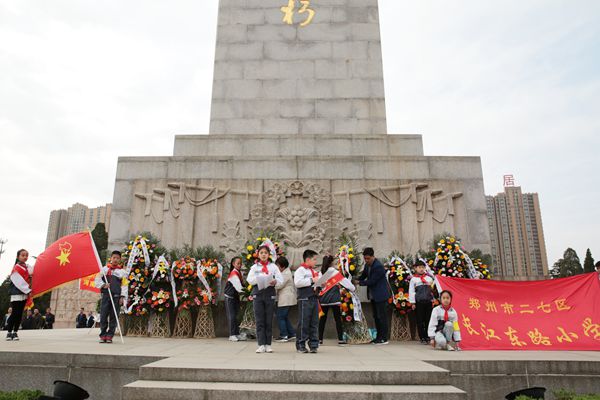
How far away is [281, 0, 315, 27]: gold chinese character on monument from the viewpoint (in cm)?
1504

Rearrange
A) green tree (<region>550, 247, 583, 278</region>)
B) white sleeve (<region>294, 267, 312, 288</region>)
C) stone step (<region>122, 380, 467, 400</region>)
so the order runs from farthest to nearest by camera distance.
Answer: green tree (<region>550, 247, 583, 278</region>)
white sleeve (<region>294, 267, 312, 288</region>)
stone step (<region>122, 380, 467, 400</region>)

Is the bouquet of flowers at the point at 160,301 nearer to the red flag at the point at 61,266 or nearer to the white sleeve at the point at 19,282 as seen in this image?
the red flag at the point at 61,266

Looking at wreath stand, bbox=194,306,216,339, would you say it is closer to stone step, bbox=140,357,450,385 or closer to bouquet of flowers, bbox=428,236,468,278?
stone step, bbox=140,357,450,385

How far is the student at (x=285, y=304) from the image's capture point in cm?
930

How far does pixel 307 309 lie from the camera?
7.33m

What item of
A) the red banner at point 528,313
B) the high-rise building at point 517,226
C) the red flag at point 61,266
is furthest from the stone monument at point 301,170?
the high-rise building at point 517,226

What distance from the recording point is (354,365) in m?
5.66

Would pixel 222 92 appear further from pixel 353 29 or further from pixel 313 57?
pixel 353 29


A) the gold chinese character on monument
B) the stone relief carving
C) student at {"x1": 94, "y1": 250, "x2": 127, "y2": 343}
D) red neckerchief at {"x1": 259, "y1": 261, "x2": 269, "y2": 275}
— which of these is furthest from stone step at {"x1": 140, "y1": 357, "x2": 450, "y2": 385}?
the gold chinese character on monument

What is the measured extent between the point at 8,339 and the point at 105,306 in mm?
2074

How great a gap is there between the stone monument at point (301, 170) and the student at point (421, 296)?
1.86 meters

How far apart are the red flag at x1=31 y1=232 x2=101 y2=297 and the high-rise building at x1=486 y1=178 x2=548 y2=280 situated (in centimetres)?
5343

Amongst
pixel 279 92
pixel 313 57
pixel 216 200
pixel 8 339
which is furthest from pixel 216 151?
pixel 8 339

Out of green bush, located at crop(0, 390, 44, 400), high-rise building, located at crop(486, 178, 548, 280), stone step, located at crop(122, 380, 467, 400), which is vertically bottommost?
green bush, located at crop(0, 390, 44, 400)
